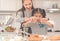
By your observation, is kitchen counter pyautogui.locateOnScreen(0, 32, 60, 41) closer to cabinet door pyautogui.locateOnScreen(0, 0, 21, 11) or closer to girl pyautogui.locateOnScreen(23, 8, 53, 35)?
girl pyautogui.locateOnScreen(23, 8, 53, 35)

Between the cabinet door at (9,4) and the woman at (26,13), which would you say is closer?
the woman at (26,13)

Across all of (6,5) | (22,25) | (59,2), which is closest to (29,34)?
(22,25)

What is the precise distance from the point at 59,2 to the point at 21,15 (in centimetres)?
61

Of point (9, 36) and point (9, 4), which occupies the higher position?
point (9, 4)

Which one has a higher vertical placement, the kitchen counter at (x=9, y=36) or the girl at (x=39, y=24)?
the girl at (x=39, y=24)

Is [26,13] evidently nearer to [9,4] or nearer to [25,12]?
[25,12]

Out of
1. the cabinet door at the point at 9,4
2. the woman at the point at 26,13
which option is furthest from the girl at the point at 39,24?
the cabinet door at the point at 9,4

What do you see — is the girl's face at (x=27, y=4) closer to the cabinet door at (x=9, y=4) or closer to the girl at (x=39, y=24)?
the girl at (x=39, y=24)

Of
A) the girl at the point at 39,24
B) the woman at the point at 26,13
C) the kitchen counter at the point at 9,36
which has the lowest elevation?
the kitchen counter at the point at 9,36

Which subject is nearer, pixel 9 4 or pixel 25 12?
pixel 25 12

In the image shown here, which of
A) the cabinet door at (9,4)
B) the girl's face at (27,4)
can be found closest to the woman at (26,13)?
the girl's face at (27,4)

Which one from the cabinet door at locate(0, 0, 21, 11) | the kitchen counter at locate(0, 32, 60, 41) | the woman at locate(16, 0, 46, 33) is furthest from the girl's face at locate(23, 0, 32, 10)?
the cabinet door at locate(0, 0, 21, 11)

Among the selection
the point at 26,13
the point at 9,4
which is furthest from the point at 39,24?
the point at 9,4

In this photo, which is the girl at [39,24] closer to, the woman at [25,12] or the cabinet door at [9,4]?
the woman at [25,12]
